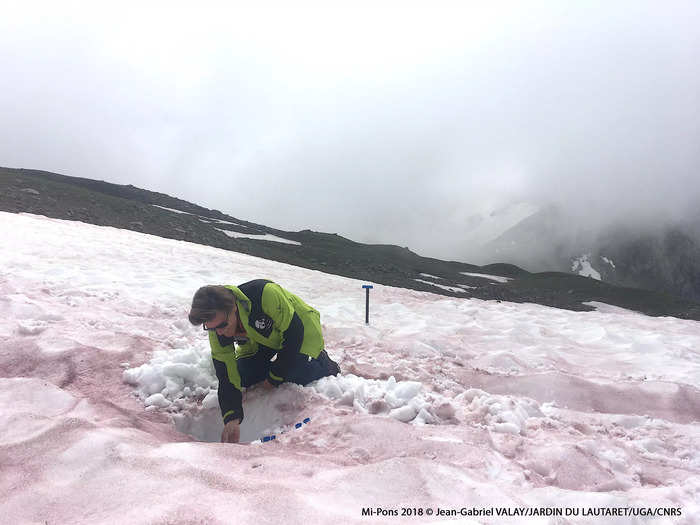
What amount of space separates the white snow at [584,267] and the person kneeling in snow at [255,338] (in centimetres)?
19368

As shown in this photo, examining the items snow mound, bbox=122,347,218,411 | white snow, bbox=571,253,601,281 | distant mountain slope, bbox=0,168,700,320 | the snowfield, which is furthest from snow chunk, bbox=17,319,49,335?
white snow, bbox=571,253,601,281

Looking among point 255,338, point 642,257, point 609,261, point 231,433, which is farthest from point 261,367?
point 609,261

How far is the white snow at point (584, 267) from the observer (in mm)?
172062

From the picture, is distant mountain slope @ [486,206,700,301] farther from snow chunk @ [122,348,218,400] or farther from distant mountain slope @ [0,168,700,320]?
snow chunk @ [122,348,218,400]

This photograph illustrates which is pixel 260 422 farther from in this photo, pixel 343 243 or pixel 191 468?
pixel 343 243

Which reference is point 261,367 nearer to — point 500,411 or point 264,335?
point 264,335

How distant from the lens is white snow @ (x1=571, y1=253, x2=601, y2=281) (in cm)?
17206

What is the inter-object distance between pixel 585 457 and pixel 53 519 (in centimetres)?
322

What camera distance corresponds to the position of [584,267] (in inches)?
7032

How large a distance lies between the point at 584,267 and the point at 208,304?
Answer: 204 metres

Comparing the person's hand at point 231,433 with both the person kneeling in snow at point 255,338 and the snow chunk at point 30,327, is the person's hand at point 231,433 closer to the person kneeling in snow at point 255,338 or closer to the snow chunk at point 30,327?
the person kneeling in snow at point 255,338

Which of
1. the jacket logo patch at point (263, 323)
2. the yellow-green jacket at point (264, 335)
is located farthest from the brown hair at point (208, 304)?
the jacket logo patch at point (263, 323)

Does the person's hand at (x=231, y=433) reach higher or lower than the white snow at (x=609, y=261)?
lower

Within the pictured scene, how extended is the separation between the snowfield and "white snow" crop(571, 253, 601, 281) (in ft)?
623
